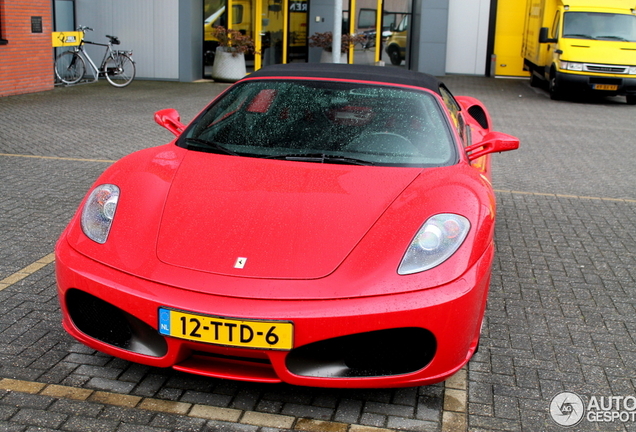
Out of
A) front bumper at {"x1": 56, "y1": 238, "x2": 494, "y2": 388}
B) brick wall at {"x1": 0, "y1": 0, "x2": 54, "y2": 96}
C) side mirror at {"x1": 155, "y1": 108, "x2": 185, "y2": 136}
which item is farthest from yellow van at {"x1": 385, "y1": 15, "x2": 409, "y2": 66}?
front bumper at {"x1": 56, "y1": 238, "x2": 494, "y2": 388}

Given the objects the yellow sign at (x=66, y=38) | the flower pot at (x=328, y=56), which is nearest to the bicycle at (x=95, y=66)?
the yellow sign at (x=66, y=38)

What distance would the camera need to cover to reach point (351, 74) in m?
4.47

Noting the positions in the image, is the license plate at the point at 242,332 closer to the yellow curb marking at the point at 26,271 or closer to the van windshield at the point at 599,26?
the yellow curb marking at the point at 26,271

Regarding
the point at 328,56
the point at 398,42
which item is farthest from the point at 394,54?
the point at 328,56

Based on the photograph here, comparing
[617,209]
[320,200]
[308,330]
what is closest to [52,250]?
[320,200]

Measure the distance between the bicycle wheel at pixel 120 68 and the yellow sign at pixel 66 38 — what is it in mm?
859

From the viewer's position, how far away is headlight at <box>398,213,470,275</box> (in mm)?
3135

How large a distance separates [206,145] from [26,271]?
1506 mm

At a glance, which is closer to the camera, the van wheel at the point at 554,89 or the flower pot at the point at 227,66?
the van wheel at the point at 554,89

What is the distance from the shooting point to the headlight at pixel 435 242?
3135 millimetres

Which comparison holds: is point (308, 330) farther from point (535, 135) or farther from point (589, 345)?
point (535, 135)

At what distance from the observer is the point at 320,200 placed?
345 centimetres

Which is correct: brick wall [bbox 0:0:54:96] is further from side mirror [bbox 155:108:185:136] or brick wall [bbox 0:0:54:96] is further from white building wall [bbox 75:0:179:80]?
side mirror [bbox 155:108:185:136]

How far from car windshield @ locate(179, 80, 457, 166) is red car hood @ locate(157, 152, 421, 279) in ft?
0.55
